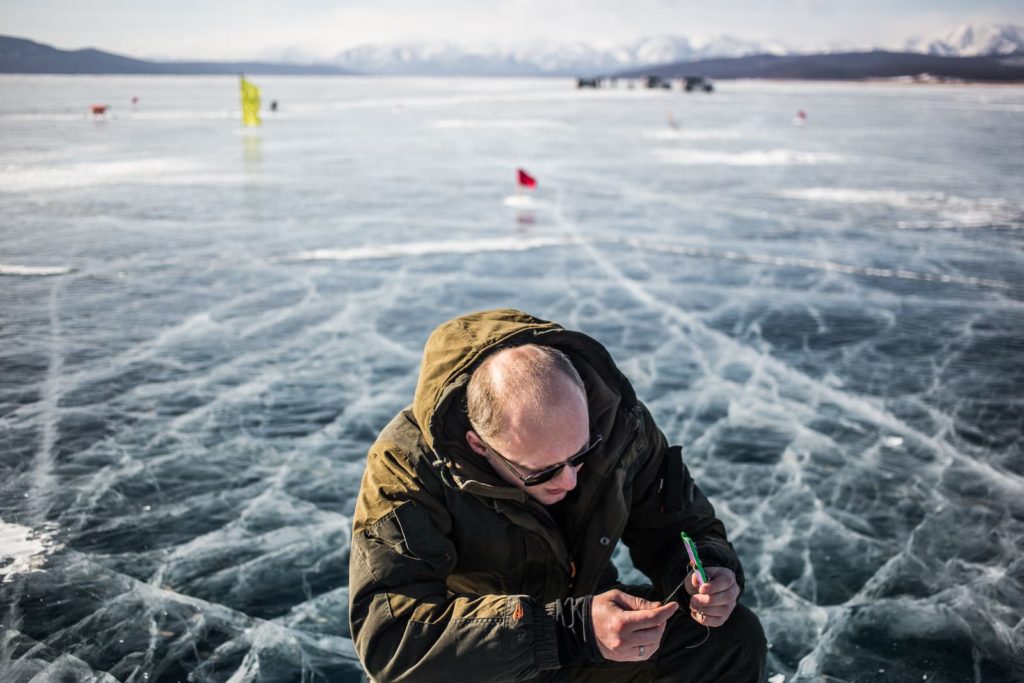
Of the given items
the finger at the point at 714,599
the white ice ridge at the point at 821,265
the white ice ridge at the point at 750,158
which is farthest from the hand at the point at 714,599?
the white ice ridge at the point at 750,158

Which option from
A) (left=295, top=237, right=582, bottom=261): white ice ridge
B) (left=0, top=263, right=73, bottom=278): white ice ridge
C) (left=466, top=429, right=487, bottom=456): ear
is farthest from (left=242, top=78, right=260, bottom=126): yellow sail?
(left=466, top=429, right=487, bottom=456): ear

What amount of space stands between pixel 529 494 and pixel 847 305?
5.79m

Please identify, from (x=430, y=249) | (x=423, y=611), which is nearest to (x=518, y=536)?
(x=423, y=611)

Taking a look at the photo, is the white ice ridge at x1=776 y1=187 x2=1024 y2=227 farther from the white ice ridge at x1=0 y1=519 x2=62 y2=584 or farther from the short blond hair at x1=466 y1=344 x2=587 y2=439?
the white ice ridge at x1=0 y1=519 x2=62 y2=584

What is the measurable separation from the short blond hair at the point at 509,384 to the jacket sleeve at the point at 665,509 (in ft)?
1.38

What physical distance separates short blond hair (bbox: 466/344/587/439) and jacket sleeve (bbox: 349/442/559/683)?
22 cm

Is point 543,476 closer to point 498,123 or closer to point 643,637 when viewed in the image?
point 643,637

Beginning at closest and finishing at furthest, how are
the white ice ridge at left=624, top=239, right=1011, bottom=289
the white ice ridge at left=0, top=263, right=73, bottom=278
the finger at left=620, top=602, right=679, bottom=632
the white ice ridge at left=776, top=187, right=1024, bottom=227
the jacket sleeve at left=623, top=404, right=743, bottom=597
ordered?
the finger at left=620, top=602, right=679, bottom=632, the jacket sleeve at left=623, top=404, right=743, bottom=597, the white ice ridge at left=0, top=263, right=73, bottom=278, the white ice ridge at left=624, top=239, right=1011, bottom=289, the white ice ridge at left=776, top=187, right=1024, bottom=227

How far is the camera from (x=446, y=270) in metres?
8.01

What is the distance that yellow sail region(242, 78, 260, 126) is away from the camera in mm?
24028

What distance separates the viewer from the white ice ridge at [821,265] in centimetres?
771

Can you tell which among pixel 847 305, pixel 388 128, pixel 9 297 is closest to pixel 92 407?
pixel 9 297

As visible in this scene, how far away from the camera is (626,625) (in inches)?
67.2

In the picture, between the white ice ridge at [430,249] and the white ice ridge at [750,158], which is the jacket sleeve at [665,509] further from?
the white ice ridge at [750,158]
